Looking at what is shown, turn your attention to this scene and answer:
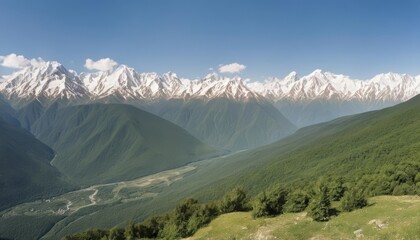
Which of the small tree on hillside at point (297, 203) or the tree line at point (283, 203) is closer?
the tree line at point (283, 203)

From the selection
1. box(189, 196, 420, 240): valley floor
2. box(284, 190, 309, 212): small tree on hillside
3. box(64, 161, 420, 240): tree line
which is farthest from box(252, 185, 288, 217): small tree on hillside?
box(189, 196, 420, 240): valley floor

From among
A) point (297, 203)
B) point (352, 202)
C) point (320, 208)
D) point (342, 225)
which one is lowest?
point (342, 225)

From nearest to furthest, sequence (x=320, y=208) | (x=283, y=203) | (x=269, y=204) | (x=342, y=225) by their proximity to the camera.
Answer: (x=342, y=225)
(x=320, y=208)
(x=269, y=204)
(x=283, y=203)

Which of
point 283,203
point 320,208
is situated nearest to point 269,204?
point 283,203

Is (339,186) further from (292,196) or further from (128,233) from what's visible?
(128,233)

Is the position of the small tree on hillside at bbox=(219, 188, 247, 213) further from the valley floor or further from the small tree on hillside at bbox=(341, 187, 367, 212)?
the small tree on hillside at bbox=(341, 187, 367, 212)

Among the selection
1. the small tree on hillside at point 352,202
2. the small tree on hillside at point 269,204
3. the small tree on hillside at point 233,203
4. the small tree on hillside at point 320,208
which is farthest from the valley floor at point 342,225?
the small tree on hillside at point 233,203

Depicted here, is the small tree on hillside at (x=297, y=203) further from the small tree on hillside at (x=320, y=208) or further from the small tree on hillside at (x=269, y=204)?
the small tree on hillside at (x=320, y=208)

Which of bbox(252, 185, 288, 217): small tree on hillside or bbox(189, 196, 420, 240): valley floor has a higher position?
bbox(252, 185, 288, 217): small tree on hillside

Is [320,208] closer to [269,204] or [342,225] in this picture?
[342,225]
